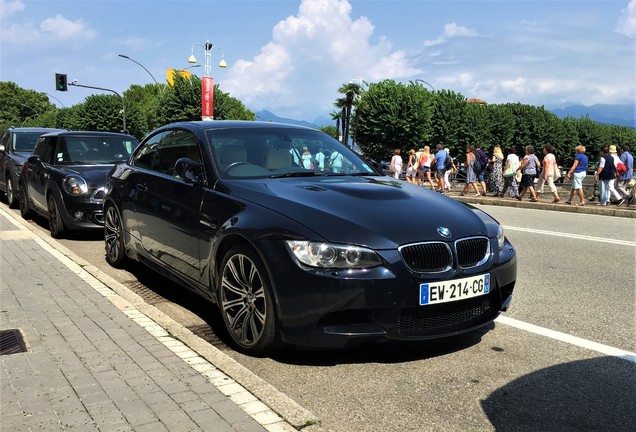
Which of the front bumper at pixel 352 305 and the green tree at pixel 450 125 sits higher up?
the green tree at pixel 450 125

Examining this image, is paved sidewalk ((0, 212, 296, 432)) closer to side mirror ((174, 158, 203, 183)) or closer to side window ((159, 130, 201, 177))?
side mirror ((174, 158, 203, 183))

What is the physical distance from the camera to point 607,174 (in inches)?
618

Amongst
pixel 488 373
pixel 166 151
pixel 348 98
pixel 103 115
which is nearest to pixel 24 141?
pixel 166 151

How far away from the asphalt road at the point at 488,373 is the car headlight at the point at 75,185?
3.35m

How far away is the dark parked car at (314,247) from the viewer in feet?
11.2

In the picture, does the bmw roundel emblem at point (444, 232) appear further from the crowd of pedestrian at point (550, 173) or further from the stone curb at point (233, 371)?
the crowd of pedestrian at point (550, 173)

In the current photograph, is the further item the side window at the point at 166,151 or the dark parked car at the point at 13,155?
the dark parked car at the point at 13,155

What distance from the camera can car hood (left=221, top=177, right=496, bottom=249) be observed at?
3.49 metres

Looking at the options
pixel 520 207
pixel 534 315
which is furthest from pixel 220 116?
pixel 534 315

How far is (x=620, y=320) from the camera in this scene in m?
4.89

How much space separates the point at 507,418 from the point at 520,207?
14.7 metres

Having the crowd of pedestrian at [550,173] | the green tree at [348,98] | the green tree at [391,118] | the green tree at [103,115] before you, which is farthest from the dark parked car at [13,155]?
the green tree at [348,98]

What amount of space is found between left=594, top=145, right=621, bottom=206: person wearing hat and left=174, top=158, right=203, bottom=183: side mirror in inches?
547

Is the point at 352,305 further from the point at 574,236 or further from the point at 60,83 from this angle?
the point at 60,83
